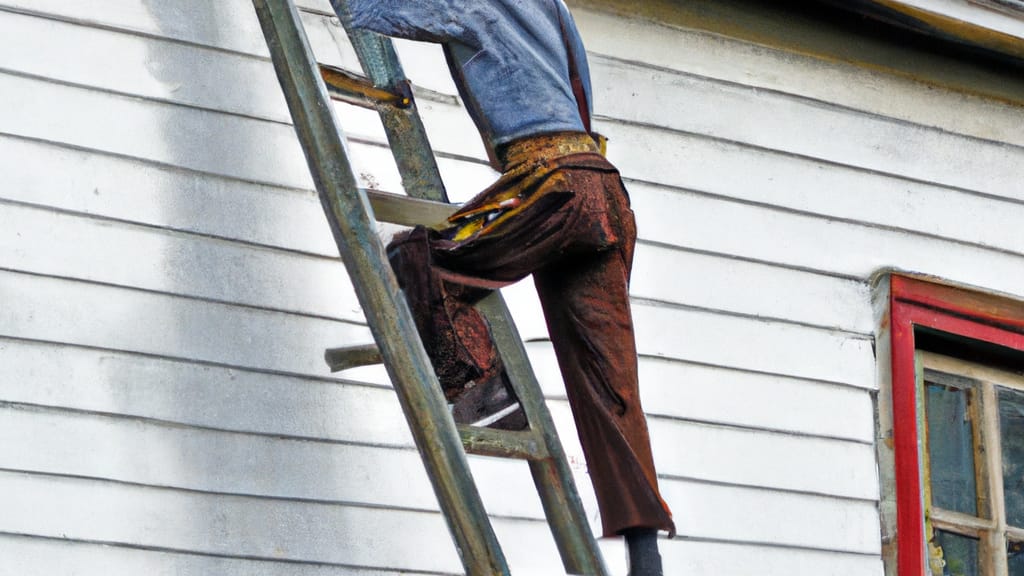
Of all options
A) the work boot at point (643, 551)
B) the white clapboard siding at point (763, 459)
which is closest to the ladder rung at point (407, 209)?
the work boot at point (643, 551)

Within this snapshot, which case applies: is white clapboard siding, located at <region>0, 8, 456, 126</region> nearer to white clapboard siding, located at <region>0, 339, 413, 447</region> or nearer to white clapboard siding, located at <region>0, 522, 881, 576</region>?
white clapboard siding, located at <region>0, 339, 413, 447</region>

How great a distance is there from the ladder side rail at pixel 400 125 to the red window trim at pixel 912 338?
1805 mm

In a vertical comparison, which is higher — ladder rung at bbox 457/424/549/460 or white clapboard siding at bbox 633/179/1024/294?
white clapboard siding at bbox 633/179/1024/294

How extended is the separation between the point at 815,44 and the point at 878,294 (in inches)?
32.6

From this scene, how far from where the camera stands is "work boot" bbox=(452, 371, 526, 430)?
157 inches

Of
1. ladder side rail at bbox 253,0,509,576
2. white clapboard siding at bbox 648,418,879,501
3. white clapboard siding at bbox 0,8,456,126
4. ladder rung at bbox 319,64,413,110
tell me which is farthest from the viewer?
white clapboard siding at bbox 648,418,879,501

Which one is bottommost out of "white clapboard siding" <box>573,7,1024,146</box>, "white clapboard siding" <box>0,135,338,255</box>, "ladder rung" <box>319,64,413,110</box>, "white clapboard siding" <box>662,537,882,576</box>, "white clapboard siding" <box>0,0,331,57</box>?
"white clapboard siding" <box>662,537,882,576</box>

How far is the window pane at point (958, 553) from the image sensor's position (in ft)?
18.1

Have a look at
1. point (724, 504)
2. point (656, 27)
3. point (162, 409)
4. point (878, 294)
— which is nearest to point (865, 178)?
point (878, 294)

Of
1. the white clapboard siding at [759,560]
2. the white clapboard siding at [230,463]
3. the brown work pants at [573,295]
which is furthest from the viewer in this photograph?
the white clapboard siding at [759,560]

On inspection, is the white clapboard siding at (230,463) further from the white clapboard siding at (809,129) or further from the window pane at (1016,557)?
the window pane at (1016,557)

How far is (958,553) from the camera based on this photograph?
5.54 meters

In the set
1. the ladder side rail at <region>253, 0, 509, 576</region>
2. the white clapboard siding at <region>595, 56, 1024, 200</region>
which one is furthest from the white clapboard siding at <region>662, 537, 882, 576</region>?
the ladder side rail at <region>253, 0, 509, 576</region>

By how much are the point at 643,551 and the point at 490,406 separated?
47 cm
